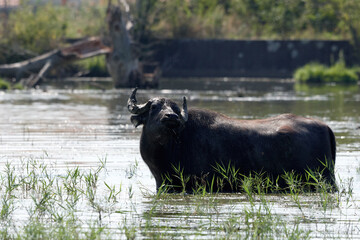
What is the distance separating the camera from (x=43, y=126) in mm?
17422

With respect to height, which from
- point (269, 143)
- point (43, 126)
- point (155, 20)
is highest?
point (155, 20)

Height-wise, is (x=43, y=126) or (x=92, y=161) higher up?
(x=43, y=126)

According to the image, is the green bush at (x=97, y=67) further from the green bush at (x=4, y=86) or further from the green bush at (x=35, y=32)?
the green bush at (x=4, y=86)

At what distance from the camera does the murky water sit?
25.9 ft

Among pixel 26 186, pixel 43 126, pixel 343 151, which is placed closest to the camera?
pixel 26 186

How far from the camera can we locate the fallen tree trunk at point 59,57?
98.2 ft

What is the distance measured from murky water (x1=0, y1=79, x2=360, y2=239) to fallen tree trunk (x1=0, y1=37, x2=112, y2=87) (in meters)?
1.10

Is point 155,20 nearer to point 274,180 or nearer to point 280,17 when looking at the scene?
point 280,17

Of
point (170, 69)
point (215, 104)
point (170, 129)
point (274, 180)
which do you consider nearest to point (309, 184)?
point (274, 180)

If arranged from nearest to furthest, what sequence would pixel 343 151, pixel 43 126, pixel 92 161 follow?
1. pixel 92 161
2. pixel 343 151
3. pixel 43 126

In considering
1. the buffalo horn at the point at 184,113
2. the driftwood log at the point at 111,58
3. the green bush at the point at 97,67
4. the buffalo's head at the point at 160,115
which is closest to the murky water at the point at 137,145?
the buffalo's head at the point at 160,115

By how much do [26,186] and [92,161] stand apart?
261 centimetres

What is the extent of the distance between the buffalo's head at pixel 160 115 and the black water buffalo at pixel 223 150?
1 cm

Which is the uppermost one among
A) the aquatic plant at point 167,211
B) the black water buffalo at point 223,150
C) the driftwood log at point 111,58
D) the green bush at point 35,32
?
the green bush at point 35,32
